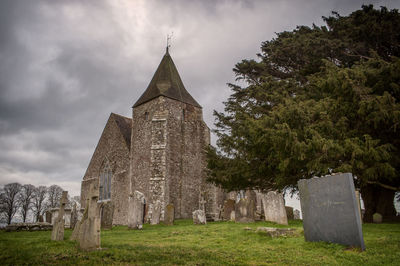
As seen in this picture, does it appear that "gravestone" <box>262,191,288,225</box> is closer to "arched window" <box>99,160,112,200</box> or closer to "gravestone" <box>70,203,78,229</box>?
"gravestone" <box>70,203,78,229</box>

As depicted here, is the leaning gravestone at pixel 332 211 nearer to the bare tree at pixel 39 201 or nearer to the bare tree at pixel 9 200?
the bare tree at pixel 9 200

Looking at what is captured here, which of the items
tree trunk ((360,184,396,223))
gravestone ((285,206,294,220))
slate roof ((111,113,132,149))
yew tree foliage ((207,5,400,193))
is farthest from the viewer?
slate roof ((111,113,132,149))

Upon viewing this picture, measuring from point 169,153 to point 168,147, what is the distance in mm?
433

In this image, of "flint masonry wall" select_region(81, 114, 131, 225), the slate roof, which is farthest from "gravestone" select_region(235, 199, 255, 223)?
the slate roof

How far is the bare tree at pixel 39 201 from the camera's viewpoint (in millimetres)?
35353

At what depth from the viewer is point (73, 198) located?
1672 inches

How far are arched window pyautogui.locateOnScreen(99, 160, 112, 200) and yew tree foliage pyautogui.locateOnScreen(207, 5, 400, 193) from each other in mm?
10967

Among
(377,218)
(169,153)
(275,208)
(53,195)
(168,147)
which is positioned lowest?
(377,218)

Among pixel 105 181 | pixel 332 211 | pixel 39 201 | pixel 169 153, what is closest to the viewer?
pixel 332 211

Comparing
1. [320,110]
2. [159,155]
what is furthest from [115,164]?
[320,110]

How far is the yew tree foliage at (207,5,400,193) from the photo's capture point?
9.37m

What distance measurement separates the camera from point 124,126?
2434 cm

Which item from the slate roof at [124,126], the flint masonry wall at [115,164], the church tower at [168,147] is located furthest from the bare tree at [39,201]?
the church tower at [168,147]

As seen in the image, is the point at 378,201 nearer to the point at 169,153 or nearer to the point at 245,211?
the point at 245,211
